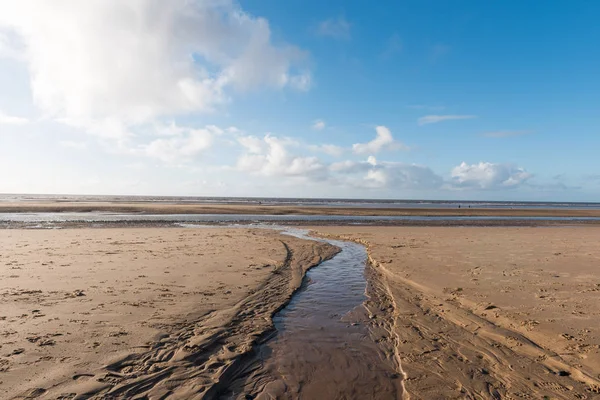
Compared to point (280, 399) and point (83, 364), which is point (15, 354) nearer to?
point (83, 364)

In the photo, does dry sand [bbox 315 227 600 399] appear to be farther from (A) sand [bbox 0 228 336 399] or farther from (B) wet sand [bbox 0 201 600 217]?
(B) wet sand [bbox 0 201 600 217]

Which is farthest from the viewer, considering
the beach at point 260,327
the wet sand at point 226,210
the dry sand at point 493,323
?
the wet sand at point 226,210

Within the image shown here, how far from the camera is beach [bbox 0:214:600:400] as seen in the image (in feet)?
18.5

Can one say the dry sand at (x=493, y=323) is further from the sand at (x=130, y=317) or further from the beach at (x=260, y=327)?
the sand at (x=130, y=317)

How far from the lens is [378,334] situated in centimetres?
805

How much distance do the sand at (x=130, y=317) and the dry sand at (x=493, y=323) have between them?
12.7 ft

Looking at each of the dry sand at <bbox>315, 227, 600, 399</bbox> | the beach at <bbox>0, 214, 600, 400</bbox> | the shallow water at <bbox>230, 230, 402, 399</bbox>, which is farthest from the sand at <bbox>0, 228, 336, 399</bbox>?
the dry sand at <bbox>315, 227, 600, 399</bbox>

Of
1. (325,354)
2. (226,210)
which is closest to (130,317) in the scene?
(325,354)

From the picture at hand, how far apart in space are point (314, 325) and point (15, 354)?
6663 millimetres

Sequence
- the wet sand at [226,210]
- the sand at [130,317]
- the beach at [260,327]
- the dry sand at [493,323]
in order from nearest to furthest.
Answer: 1. the sand at [130,317]
2. the beach at [260,327]
3. the dry sand at [493,323]
4. the wet sand at [226,210]

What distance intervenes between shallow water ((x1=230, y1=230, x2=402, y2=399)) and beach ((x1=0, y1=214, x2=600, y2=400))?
0.18ft

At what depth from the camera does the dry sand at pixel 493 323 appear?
5.83 meters

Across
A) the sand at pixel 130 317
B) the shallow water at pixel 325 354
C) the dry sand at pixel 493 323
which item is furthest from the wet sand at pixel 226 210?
the shallow water at pixel 325 354

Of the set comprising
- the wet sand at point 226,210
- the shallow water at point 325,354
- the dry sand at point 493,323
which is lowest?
the shallow water at point 325,354
